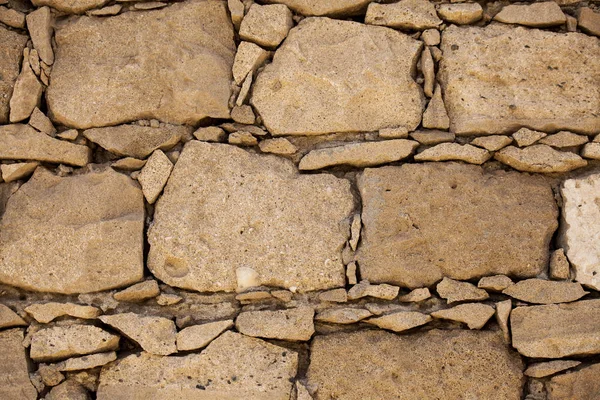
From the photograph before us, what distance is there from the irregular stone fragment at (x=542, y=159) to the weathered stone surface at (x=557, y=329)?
1.64 feet

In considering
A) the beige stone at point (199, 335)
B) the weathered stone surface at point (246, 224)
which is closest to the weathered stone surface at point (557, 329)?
the weathered stone surface at point (246, 224)

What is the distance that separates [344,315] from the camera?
241cm

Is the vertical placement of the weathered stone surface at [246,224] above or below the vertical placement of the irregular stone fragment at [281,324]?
above

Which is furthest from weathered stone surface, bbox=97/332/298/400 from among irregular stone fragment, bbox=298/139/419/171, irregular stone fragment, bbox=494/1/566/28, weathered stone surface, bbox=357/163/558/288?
irregular stone fragment, bbox=494/1/566/28

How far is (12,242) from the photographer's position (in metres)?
2.54

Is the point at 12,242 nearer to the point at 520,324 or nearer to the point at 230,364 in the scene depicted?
the point at 230,364

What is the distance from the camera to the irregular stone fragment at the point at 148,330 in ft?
7.98

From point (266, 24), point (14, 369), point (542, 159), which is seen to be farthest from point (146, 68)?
point (542, 159)

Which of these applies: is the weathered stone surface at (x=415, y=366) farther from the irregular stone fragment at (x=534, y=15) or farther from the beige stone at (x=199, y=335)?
the irregular stone fragment at (x=534, y=15)

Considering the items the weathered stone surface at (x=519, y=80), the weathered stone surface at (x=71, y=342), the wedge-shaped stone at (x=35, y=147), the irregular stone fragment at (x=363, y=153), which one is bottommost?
the weathered stone surface at (x=71, y=342)

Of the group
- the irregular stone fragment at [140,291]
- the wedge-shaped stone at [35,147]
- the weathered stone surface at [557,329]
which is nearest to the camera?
the weathered stone surface at [557,329]

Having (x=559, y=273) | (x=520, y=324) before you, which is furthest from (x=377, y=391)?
(x=559, y=273)

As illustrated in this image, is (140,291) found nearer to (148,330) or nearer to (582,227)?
(148,330)

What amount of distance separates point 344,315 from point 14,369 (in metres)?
1.21
